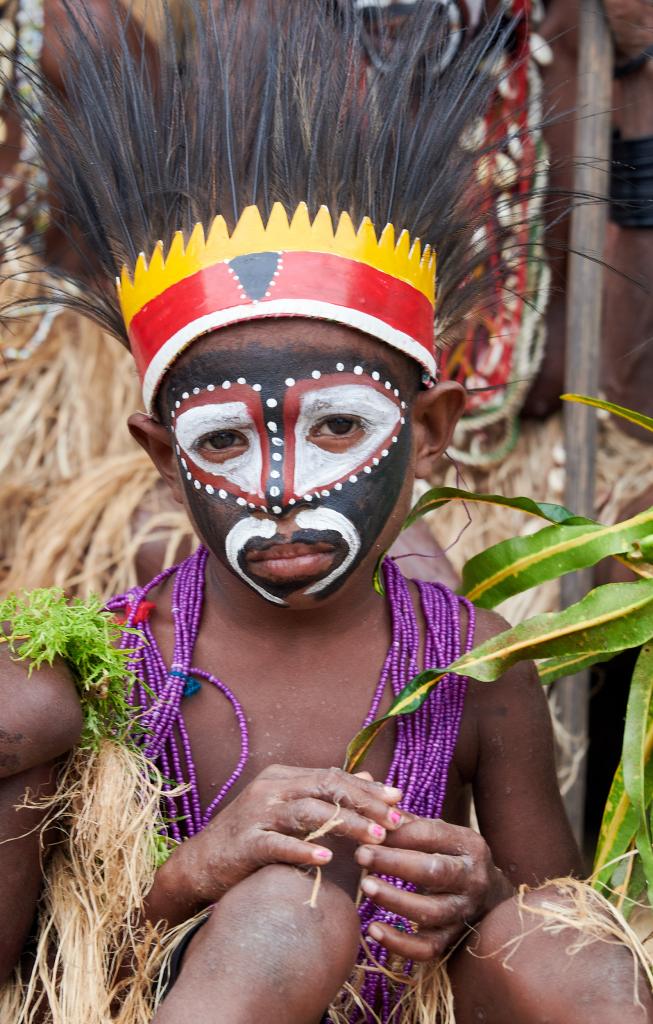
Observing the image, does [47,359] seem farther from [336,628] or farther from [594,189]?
[336,628]

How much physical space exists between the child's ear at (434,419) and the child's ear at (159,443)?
0.40 meters

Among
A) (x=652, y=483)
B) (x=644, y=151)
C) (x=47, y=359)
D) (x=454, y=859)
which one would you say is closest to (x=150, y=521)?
(x=47, y=359)

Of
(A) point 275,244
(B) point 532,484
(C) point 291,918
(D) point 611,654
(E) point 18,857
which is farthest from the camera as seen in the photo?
(B) point 532,484

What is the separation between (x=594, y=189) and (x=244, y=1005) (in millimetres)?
2025

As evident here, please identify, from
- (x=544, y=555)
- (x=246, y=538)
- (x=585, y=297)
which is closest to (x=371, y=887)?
(x=246, y=538)

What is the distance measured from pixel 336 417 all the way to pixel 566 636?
1.60ft

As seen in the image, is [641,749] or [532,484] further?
[532,484]

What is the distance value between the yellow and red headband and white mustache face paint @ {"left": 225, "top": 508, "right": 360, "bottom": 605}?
28 cm

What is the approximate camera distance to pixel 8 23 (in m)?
3.53

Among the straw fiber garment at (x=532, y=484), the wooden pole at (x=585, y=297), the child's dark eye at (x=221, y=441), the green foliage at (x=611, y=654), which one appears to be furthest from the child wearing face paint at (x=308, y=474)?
the straw fiber garment at (x=532, y=484)

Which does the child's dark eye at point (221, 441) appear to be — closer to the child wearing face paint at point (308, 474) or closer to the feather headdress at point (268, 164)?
the child wearing face paint at point (308, 474)

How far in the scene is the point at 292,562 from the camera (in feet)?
6.70

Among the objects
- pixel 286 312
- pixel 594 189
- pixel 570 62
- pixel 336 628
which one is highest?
pixel 570 62

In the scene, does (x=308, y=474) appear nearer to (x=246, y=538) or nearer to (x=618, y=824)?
(x=246, y=538)
